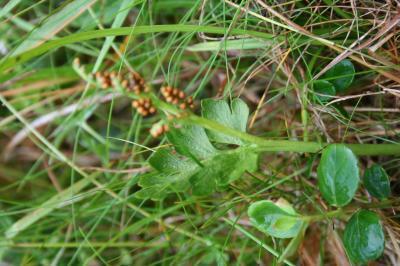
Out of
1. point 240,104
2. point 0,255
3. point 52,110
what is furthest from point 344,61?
point 0,255

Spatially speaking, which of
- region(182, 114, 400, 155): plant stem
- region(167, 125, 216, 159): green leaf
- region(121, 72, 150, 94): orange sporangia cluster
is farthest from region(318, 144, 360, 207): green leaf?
region(121, 72, 150, 94): orange sporangia cluster

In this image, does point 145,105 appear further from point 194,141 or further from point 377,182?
point 377,182

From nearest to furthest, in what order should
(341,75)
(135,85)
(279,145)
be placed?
(135,85), (279,145), (341,75)

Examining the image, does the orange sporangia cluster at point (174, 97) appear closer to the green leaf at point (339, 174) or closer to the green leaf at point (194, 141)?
the green leaf at point (194, 141)

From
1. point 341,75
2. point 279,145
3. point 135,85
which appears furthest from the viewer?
point 341,75

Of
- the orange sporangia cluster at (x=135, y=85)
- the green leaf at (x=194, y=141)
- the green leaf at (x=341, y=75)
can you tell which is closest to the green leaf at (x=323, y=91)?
the green leaf at (x=341, y=75)

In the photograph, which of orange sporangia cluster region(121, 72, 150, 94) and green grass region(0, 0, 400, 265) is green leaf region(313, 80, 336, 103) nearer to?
green grass region(0, 0, 400, 265)

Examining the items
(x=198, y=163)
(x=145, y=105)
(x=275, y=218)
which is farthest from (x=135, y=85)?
(x=275, y=218)
